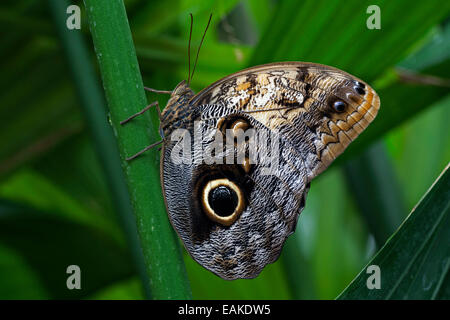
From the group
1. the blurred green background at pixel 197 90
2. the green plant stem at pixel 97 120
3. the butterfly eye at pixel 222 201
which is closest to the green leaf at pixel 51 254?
the blurred green background at pixel 197 90

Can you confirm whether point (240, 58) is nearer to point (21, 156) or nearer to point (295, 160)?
point (295, 160)

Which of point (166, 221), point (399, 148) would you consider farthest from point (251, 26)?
point (166, 221)

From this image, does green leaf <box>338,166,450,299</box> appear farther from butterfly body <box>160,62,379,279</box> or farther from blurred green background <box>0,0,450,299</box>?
blurred green background <box>0,0,450,299</box>

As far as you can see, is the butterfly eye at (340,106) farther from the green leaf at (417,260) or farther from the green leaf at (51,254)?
the green leaf at (51,254)

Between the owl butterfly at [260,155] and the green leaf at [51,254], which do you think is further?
the green leaf at [51,254]

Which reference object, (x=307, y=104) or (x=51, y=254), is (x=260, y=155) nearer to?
(x=307, y=104)

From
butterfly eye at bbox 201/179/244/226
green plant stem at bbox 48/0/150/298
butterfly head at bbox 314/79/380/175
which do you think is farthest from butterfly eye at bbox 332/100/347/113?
green plant stem at bbox 48/0/150/298

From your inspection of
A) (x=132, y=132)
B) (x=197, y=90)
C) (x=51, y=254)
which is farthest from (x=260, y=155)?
(x=51, y=254)
